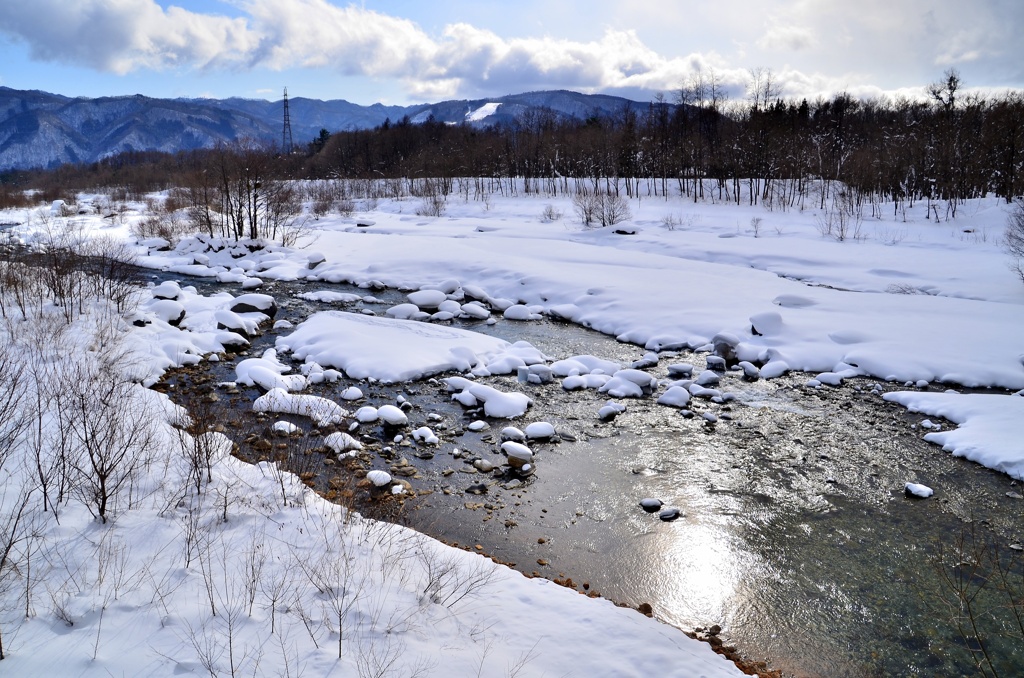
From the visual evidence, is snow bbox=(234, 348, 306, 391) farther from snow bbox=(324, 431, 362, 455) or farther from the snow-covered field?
snow bbox=(324, 431, 362, 455)

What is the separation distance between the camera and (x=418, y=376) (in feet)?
34.5

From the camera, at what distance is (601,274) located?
1742 centimetres

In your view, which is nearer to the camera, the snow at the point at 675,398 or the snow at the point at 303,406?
the snow at the point at 303,406

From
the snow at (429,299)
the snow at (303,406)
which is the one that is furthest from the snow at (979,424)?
the snow at (429,299)

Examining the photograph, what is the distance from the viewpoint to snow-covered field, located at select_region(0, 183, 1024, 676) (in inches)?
149

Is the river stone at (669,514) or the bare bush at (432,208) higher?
the bare bush at (432,208)

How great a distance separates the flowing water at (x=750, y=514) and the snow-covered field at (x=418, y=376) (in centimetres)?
67

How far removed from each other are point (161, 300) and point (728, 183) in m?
39.0

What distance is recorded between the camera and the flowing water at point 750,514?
190 inches

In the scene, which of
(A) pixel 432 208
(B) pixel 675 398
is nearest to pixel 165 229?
(A) pixel 432 208

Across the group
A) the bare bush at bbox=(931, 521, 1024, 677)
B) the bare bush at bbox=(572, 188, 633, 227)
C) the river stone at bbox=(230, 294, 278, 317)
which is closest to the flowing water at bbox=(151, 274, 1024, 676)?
the bare bush at bbox=(931, 521, 1024, 677)

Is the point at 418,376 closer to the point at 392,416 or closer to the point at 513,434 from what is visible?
the point at 392,416

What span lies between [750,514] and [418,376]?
6136mm

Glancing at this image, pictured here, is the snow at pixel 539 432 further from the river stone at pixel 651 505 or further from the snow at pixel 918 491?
the snow at pixel 918 491
